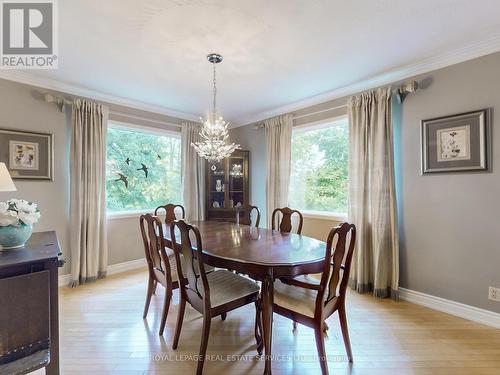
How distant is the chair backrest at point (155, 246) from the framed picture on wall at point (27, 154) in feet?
5.50

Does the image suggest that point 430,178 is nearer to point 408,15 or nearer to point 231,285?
point 408,15

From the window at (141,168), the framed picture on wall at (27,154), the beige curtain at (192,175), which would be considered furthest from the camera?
the beige curtain at (192,175)

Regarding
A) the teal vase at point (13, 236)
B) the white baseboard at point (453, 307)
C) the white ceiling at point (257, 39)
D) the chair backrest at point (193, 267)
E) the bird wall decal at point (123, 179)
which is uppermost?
the white ceiling at point (257, 39)

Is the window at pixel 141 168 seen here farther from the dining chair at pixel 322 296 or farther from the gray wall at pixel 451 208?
the gray wall at pixel 451 208

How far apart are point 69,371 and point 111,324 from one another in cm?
59

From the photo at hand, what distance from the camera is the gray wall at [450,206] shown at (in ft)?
7.20

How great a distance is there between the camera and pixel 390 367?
5.55 feet

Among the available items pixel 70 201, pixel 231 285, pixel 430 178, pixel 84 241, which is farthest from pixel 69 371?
pixel 430 178

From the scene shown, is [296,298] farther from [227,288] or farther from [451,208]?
[451,208]

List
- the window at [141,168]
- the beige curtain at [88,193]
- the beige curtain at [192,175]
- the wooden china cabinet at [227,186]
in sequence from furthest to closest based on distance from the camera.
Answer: the wooden china cabinet at [227,186]
the beige curtain at [192,175]
the window at [141,168]
the beige curtain at [88,193]

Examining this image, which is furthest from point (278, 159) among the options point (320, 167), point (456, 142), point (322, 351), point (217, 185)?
point (322, 351)

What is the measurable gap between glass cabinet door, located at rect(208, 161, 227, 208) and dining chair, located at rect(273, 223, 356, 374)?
2.76 metres

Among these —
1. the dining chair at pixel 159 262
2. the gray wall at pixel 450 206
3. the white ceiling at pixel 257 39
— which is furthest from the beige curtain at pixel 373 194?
the dining chair at pixel 159 262

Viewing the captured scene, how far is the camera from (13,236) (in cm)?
152
